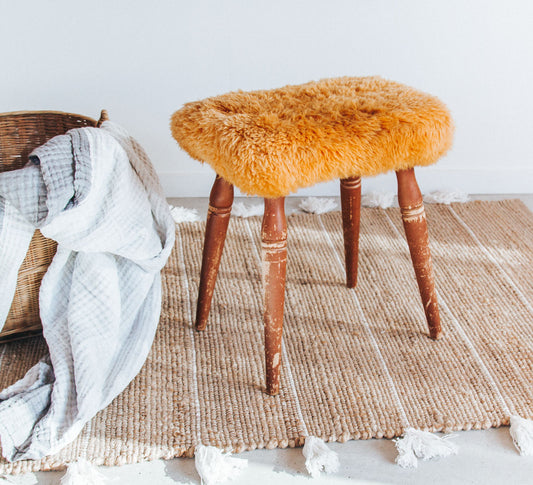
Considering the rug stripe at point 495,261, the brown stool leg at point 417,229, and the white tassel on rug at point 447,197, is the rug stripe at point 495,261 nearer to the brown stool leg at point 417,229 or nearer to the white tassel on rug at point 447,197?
the white tassel on rug at point 447,197

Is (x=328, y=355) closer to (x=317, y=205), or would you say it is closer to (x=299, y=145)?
(x=299, y=145)

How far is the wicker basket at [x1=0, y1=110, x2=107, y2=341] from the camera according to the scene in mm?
1045

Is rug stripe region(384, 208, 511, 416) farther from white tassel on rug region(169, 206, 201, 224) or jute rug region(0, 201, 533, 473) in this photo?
white tassel on rug region(169, 206, 201, 224)

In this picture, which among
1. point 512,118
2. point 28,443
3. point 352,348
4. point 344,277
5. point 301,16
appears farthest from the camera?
point 512,118

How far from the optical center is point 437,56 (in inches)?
62.0

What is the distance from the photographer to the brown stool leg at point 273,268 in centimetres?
90

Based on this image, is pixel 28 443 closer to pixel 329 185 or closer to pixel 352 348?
pixel 352 348

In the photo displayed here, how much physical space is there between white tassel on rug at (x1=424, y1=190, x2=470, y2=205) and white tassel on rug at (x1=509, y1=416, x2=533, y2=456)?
78cm

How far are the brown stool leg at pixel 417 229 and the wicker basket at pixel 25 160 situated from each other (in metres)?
0.55

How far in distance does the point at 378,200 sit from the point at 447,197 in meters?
0.19

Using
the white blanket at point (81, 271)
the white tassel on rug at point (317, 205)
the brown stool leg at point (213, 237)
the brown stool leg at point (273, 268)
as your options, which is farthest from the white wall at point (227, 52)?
the brown stool leg at point (273, 268)

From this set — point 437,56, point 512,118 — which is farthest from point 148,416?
point 512,118

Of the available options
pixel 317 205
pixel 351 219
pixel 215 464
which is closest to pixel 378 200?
pixel 317 205

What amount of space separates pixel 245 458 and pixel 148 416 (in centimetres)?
17
